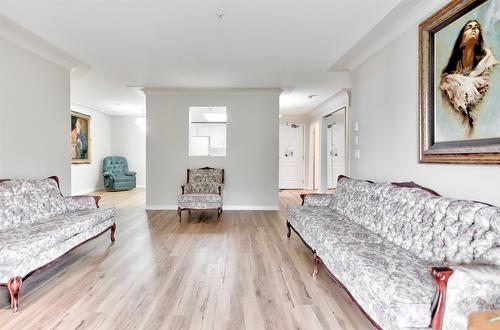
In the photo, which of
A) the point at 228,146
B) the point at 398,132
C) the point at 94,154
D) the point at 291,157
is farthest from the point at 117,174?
the point at 398,132

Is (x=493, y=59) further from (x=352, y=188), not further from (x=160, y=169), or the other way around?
(x=160, y=169)

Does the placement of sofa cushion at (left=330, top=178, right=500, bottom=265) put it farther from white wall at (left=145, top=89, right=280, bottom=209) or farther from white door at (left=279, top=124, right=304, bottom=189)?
white door at (left=279, top=124, right=304, bottom=189)

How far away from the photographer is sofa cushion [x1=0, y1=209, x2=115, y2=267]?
2.01 meters

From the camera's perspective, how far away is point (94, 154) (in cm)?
829

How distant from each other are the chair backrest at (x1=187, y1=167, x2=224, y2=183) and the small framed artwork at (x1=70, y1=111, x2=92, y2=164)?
3981 millimetres

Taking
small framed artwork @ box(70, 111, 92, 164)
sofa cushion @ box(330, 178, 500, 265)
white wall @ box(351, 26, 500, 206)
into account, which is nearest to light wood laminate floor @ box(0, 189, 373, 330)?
sofa cushion @ box(330, 178, 500, 265)

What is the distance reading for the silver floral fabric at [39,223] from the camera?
6.73ft

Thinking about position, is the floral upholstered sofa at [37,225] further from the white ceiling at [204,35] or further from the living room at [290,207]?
the white ceiling at [204,35]

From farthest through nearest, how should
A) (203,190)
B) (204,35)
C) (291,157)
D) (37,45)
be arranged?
(291,157) → (203,190) → (37,45) → (204,35)

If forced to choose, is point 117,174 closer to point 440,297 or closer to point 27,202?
point 27,202

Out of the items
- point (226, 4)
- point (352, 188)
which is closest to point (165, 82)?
point (226, 4)

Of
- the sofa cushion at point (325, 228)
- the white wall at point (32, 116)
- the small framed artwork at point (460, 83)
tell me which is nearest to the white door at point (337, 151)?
the sofa cushion at point (325, 228)

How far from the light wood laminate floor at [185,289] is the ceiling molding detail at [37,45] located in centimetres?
251

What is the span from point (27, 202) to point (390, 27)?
419cm
